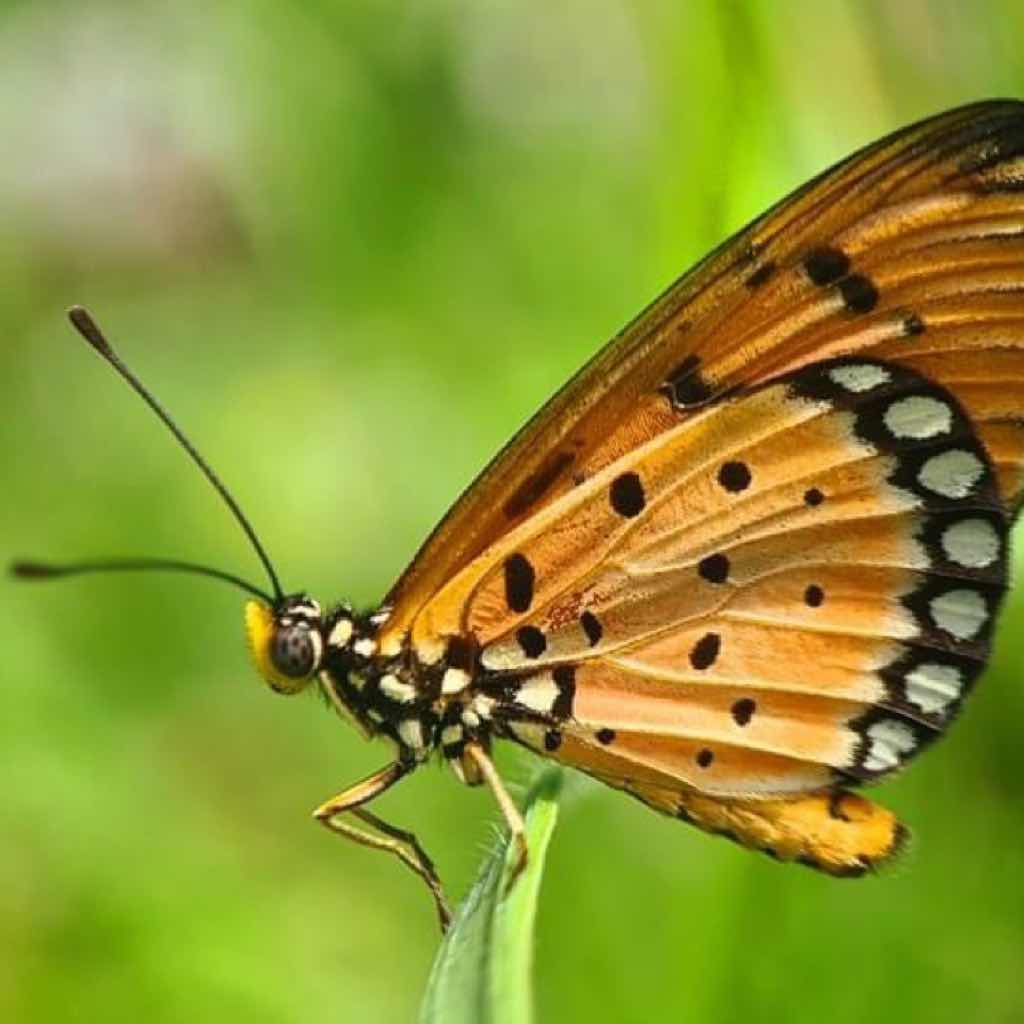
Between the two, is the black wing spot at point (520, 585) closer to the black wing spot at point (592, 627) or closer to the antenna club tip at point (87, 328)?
the black wing spot at point (592, 627)

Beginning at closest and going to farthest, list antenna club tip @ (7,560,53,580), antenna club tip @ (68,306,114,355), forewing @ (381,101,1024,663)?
antenna club tip @ (7,560,53,580) → forewing @ (381,101,1024,663) → antenna club tip @ (68,306,114,355)

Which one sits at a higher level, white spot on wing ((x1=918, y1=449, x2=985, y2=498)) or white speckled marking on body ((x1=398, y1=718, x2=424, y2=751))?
white spot on wing ((x1=918, y1=449, x2=985, y2=498))

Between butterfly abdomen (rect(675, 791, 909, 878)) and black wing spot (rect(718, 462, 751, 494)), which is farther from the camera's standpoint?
black wing spot (rect(718, 462, 751, 494))

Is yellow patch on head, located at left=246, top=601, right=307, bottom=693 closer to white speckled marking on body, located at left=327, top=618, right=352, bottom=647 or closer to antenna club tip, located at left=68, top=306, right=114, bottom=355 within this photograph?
white speckled marking on body, located at left=327, top=618, right=352, bottom=647

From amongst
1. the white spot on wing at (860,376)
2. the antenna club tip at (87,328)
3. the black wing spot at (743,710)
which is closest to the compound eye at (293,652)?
the antenna club tip at (87,328)

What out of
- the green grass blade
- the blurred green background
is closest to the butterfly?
the blurred green background

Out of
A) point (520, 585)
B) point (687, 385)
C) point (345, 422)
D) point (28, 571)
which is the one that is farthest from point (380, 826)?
point (345, 422)

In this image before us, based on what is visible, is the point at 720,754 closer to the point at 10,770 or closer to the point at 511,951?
the point at 511,951

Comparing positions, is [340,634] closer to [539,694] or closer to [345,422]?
[539,694]
